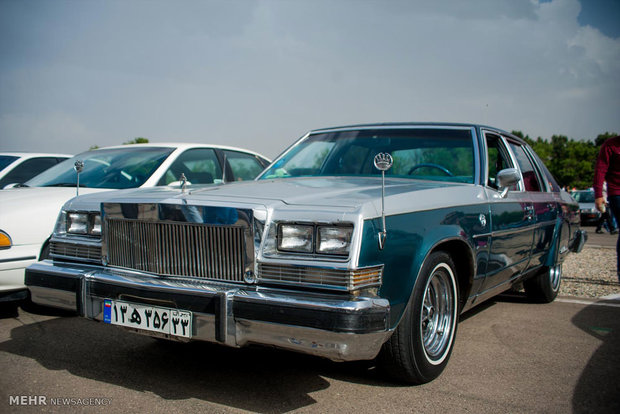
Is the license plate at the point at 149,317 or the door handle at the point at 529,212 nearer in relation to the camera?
the license plate at the point at 149,317

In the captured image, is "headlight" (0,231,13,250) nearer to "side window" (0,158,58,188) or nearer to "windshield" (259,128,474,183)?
"windshield" (259,128,474,183)

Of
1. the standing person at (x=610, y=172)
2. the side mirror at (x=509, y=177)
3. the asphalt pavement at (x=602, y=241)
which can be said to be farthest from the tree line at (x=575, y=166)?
the side mirror at (x=509, y=177)

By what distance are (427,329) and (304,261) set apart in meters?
1.11

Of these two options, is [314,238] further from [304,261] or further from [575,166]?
[575,166]

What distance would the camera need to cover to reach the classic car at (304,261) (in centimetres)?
219

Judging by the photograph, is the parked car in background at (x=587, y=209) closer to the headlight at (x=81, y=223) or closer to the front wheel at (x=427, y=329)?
the front wheel at (x=427, y=329)

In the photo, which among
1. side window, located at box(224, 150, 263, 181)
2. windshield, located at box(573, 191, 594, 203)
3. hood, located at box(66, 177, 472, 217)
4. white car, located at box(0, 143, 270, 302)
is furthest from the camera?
windshield, located at box(573, 191, 594, 203)


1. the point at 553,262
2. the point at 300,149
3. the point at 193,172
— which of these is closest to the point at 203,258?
the point at 300,149

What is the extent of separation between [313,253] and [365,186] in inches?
33.7

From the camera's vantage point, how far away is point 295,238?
7.57 ft

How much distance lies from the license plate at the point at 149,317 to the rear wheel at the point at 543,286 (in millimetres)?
3742

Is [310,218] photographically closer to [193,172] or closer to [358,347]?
[358,347]

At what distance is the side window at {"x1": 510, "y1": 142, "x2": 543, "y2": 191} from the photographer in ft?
14.7

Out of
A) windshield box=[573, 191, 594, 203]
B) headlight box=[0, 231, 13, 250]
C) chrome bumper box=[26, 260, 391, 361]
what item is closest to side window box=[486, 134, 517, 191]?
chrome bumper box=[26, 260, 391, 361]
